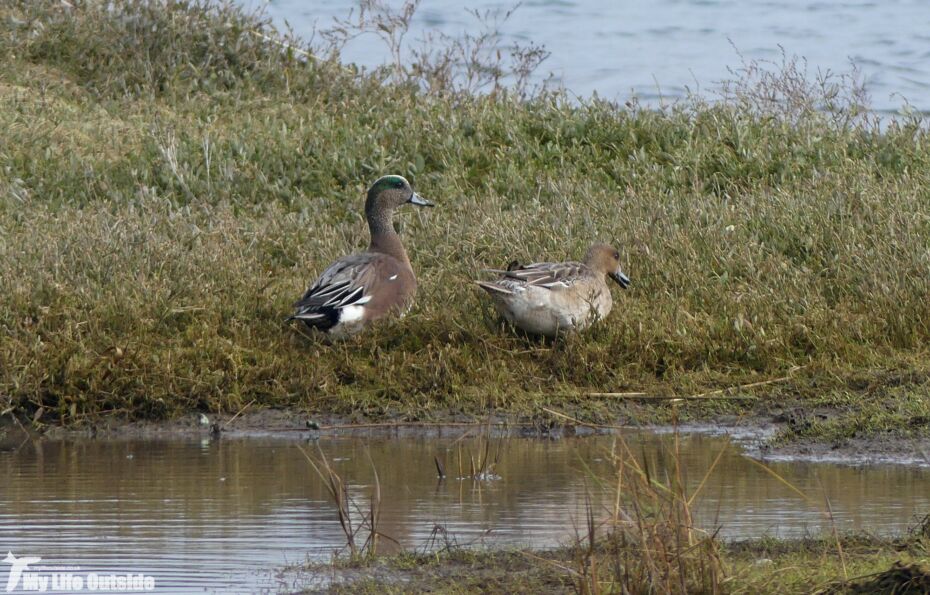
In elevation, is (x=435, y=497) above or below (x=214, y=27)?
below

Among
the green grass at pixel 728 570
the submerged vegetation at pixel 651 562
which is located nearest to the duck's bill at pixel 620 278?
the submerged vegetation at pixel 651 562

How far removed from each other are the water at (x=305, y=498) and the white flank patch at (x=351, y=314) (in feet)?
2.84

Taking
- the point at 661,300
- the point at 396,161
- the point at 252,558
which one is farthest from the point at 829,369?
the point at 396,161

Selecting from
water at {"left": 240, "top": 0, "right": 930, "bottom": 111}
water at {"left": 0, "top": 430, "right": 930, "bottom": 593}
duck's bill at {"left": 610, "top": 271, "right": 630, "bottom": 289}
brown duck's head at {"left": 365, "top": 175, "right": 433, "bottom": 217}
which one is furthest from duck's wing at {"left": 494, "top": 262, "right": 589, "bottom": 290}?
water at {"left": 240, "top": 0, "right": 930, "bottom": 111}

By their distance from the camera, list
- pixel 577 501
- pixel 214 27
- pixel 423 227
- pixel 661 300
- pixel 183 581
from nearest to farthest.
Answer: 1. pixel 183 581
2. pixel 577 501
3. pixel 661 300
4. pixel 423 227
5. pixel 214 27

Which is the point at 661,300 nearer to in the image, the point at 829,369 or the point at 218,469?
the point at 829,369

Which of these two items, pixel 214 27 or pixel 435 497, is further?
pixel 214 27

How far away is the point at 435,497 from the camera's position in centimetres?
612

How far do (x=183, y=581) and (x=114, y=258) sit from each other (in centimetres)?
444

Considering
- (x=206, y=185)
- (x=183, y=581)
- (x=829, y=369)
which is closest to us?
(x=183, y=581)

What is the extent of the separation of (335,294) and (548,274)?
1.14m

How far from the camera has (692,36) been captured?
23.7m

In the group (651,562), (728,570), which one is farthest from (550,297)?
(651,562)

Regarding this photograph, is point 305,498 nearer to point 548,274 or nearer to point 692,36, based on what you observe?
point 548,274
